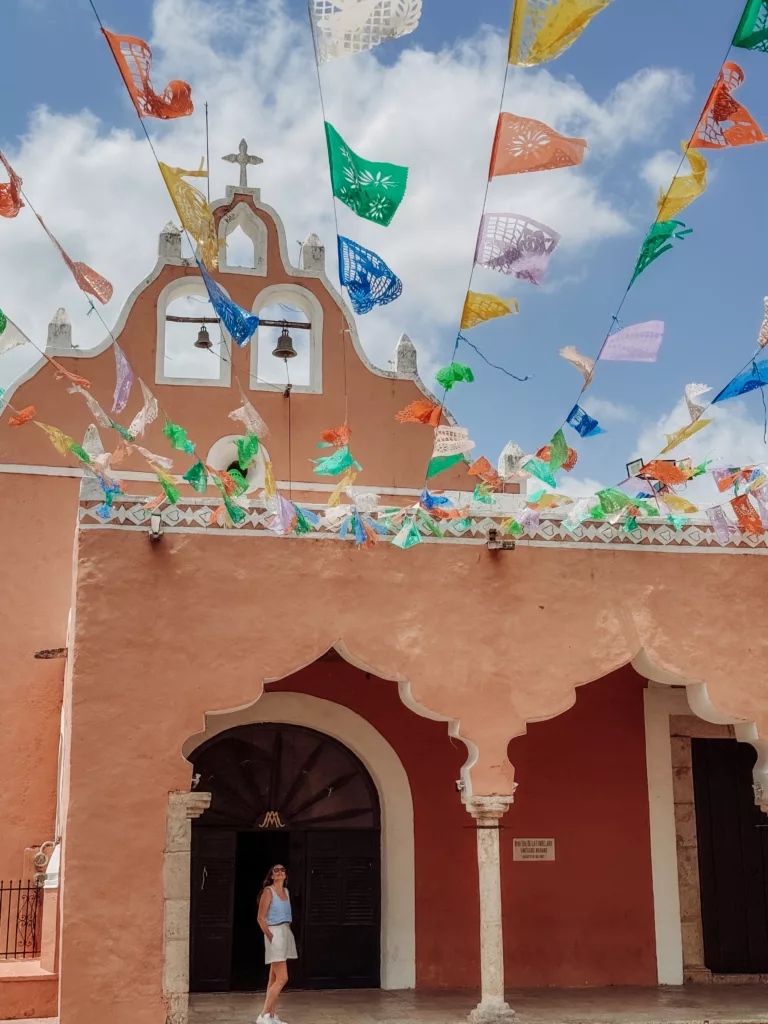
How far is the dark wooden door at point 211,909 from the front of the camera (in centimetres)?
1027

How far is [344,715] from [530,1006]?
2770 mm

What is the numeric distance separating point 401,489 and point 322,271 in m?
2.38

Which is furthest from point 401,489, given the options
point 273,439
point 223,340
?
point 223,340

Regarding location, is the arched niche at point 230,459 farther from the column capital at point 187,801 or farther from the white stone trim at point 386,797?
the column capital at point 187,801

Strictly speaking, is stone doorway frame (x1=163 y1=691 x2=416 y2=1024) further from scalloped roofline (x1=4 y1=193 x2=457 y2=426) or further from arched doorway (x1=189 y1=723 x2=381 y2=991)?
scalloped roofline (x1=4 y1=193 x2=457 y2=426)

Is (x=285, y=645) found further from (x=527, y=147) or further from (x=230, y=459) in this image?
(x=527, y=147)

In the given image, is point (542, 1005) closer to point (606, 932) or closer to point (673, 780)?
point (606, 932)

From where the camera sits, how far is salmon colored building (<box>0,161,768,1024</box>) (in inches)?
350

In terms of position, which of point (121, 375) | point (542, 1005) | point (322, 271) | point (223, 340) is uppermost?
point (322, 271)

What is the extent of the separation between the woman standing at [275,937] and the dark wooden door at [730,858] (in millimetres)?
4150

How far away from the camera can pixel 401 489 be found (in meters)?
12.3

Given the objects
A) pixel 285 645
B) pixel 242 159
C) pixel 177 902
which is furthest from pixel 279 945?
Answer: pixel 242 159

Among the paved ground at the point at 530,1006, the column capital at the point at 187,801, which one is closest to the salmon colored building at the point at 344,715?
the column capital at the point at 187,801

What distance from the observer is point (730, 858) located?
446 inches
